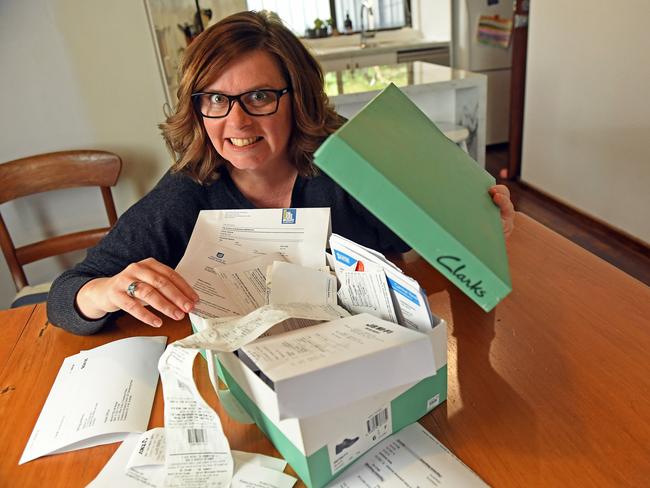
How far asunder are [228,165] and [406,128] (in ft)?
2.07

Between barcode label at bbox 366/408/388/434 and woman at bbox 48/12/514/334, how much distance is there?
385 millimetres

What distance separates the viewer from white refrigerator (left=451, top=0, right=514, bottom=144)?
3549 millimetres

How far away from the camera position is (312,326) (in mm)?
589

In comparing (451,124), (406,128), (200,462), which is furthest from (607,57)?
(200,462)

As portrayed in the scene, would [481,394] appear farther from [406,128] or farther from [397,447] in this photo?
[406,128]

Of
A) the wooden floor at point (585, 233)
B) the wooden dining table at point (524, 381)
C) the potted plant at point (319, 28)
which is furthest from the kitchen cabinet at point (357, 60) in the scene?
the wooden dining table at point (524, 381)

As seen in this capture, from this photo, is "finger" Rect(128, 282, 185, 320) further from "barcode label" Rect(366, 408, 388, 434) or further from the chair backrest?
the chair backrest

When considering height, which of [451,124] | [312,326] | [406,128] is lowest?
[451,124]

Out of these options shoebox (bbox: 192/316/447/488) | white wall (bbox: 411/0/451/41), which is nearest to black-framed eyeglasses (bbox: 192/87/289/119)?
shoebox (bbox: 192/316/447/488)

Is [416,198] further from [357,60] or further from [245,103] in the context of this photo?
[357,60]

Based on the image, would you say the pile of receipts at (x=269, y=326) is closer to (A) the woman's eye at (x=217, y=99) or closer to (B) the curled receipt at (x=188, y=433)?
(B) the curled receipt at (x=188, y=433)

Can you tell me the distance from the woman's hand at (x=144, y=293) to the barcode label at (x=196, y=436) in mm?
149

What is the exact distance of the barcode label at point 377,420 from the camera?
54cm

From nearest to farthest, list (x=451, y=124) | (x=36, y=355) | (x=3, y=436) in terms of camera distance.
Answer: (x=3, y=436) < (x=36, y=355) < (x=451, y=124)
